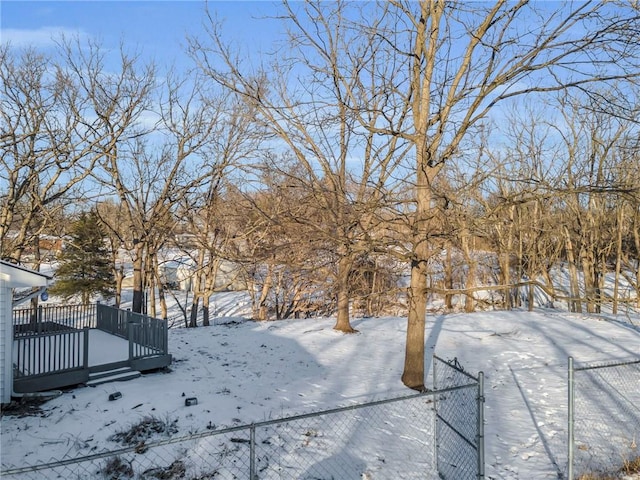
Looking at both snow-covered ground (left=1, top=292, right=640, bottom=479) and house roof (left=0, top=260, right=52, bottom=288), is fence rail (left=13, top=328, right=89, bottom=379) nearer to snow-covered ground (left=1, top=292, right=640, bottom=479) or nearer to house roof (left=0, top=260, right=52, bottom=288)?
snow-covered ground (left=1, top=292, right=640, bottom=479)

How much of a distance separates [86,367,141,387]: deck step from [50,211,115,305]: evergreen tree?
2209 cm

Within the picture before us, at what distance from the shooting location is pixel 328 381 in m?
10.6

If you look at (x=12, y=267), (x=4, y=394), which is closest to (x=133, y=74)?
(x=12, y=267)

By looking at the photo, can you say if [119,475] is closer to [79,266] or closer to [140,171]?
[140,171]

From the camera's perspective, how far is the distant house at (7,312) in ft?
28.3

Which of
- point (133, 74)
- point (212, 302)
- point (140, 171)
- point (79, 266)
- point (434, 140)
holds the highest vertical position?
point (133, 74)

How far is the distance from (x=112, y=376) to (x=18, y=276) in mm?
2813

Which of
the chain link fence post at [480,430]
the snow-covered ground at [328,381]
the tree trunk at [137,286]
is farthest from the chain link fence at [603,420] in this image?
the tree trunk at [137,286]

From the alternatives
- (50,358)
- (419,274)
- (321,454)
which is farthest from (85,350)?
(419,274)

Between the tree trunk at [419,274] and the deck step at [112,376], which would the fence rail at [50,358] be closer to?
the deck step at [112,376]

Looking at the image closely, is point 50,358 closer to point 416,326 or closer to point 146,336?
point 146,336

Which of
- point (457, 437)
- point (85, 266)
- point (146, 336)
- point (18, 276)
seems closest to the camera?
point (457, 437)

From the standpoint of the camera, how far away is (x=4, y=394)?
8.59 meters

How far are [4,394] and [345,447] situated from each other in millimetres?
6546
